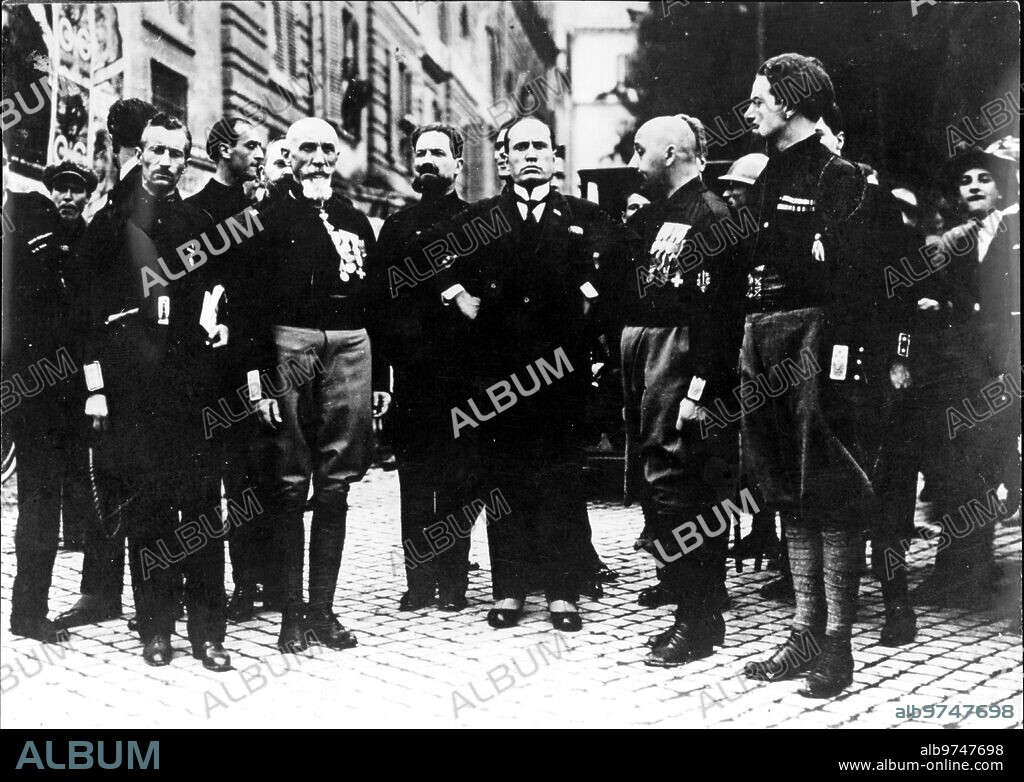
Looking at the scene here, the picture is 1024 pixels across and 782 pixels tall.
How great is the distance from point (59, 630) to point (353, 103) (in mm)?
2506

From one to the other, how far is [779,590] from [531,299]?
150 cm

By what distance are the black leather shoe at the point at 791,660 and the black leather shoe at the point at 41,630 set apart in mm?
2731

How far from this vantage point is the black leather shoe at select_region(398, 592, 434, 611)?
4.16m

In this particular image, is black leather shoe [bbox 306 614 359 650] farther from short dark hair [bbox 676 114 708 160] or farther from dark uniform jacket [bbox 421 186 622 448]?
short dark hair [bbox 676 114 708 160]

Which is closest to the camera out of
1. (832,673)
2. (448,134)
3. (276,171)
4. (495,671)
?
(832,673)

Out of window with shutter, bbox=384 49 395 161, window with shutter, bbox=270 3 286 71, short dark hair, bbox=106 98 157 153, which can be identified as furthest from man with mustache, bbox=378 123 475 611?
short dark hair, bbox=106 98 157 153

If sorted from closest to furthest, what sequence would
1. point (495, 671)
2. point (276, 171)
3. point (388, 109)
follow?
point (495, 671), point (276, 171), point (388, 109)

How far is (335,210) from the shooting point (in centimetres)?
405

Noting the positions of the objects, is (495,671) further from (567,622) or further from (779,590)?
(779,590)

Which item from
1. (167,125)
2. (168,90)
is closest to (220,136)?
(167,125)

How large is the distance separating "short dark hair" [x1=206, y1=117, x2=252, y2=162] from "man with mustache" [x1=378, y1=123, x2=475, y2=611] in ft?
2.38

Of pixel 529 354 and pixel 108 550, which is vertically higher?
pixel 529 354

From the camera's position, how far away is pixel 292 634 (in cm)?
399
